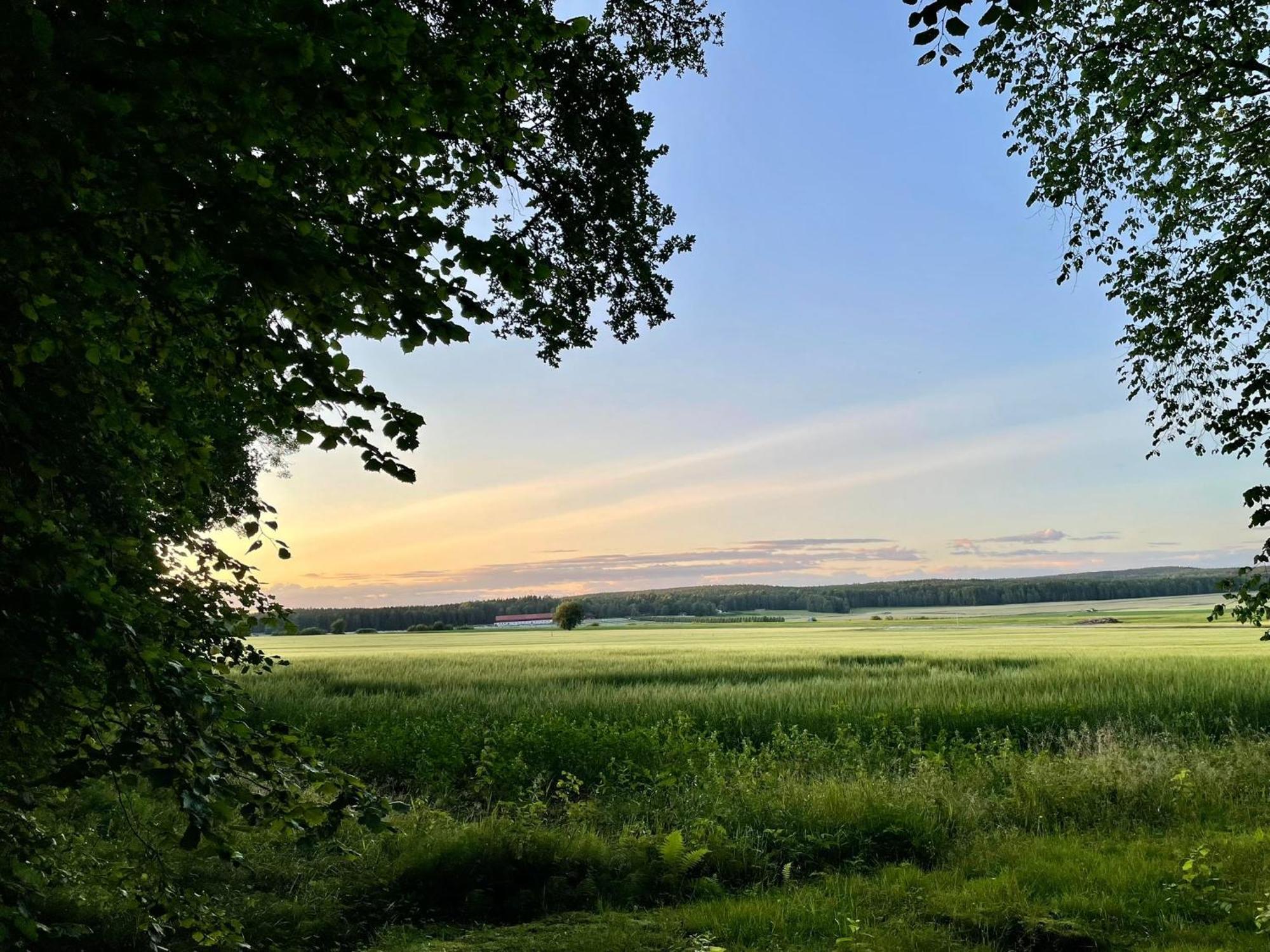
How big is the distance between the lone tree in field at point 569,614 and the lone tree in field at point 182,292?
3410 inches

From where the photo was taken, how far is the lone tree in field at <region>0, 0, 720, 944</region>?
202 cm

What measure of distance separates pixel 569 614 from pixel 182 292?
8958cm

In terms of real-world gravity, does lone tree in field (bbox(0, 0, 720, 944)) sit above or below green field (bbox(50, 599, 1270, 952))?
above

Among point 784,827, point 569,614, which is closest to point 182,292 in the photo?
point 784,827

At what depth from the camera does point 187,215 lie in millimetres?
2100

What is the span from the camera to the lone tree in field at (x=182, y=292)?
6.63 feet

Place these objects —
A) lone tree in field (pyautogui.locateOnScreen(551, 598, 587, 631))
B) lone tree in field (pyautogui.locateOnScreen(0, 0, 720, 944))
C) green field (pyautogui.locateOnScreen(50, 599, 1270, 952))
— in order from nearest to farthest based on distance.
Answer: lone tree in field (pyautogui.locateOnScreen(0, 0, 720, 944)) → green field (pyautogui.locateOnScreen(50, 599, 1270, 952)) → lone tree in field (pyautogui.locateOnScreen(551, 598, 587, 631))

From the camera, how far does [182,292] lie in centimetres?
249

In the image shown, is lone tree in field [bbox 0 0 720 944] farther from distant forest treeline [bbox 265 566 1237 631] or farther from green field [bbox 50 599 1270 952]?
distant forest treeline [bbox 265 566 1237 631]

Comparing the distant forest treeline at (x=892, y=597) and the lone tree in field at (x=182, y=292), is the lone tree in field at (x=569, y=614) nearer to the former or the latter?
the distant forest treeline at (x=892, y=597)

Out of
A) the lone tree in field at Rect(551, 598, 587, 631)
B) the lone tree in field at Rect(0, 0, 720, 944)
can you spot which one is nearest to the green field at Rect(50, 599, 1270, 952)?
the lone tree in field at Rect(0, 0, 720, 944)

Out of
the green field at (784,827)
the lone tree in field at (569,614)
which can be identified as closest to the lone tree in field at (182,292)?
the green field at (784,827)

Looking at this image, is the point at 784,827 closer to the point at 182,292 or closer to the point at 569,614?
the point at 182,292

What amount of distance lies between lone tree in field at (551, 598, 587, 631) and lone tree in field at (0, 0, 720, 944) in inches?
3410
